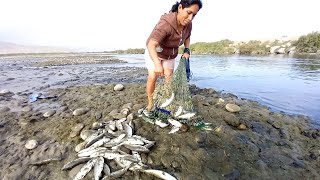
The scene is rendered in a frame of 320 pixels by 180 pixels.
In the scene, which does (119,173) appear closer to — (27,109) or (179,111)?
(179,111)

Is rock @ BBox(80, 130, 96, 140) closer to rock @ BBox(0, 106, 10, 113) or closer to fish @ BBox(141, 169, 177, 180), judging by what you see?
fish @ BBox(141, 169, 177, 180)

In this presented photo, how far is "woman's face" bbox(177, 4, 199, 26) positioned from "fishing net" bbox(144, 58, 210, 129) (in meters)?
1.12

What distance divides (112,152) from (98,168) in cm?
41

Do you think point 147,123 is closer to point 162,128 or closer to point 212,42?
point 162,128

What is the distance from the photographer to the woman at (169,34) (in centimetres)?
426

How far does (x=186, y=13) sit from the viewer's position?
4.25m

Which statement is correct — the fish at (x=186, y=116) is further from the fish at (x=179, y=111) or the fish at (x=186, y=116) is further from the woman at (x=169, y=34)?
the woman at (x=169, y=34)

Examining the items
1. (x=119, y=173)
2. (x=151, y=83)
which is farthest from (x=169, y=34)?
(x=119, y=173)

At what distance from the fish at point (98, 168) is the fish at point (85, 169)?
69mm

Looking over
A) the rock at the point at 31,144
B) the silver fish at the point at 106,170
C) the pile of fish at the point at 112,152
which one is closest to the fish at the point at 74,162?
the pile of fish at the point at 112,152

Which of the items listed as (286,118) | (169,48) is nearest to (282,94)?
(286,118)

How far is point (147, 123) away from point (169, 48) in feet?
5.35

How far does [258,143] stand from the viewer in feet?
15.5

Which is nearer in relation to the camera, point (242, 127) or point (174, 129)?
point (174, 129)
